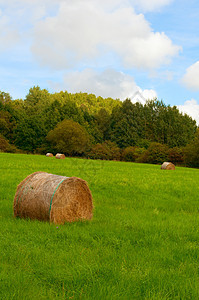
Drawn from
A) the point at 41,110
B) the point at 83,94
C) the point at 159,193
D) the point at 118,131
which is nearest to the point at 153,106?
the point at 118,131

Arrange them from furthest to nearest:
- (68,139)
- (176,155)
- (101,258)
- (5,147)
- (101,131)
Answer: (101,131), (68,139), (5,147), (176,155), (101,258)

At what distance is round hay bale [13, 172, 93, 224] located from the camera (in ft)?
26.5

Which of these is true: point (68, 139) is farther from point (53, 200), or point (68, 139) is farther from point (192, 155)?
point (53, 200)

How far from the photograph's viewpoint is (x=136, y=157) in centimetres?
7312

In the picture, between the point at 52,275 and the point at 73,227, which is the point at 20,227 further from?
the point at 52,275

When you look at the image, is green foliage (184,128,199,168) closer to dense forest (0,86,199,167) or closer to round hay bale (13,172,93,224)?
dense forest (0,86,199,167)

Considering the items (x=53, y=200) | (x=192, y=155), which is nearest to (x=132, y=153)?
(x=192, y=155)

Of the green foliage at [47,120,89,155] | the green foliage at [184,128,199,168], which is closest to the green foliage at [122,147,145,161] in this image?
the green foliage at [47,120,89,155]

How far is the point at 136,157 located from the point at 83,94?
75.4 m

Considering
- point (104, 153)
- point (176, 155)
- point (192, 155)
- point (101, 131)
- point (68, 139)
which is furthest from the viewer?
point (101, 131)

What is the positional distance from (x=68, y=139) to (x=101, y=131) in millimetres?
23223

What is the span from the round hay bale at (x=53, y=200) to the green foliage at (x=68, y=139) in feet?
220

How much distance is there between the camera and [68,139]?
252 feet

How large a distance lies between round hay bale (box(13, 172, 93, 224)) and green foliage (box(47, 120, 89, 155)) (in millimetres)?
66951
